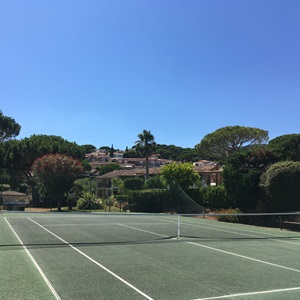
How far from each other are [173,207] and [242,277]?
34.6 metres

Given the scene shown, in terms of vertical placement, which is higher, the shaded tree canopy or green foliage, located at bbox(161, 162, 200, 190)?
the shaded tree canopy

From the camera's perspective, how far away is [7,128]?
86312mm

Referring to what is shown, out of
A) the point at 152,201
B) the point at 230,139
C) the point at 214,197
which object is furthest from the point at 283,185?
the point at 230,139

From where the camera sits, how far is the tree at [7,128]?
281 ft

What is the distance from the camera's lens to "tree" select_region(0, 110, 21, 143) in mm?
85500

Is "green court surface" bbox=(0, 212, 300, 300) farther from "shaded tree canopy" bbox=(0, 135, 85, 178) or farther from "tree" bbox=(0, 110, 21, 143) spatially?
"tree" bbox=(0, 110, 21, 143)

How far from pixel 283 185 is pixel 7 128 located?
72676 millimetres

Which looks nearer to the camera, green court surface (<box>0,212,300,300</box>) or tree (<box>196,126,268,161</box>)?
green court surface (<box>0,212,300,300</box>)

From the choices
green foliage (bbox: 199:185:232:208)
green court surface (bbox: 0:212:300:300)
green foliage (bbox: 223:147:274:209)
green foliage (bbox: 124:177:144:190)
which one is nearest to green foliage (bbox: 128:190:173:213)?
green foliage (bbox: 199:185:232:208)

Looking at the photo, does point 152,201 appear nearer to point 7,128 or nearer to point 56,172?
point 56,172

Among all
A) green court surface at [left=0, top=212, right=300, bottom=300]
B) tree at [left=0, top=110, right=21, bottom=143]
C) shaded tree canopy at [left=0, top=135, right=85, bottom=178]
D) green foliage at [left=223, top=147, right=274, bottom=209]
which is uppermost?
tree at [left=0, top=110, right=21, bottom=143]

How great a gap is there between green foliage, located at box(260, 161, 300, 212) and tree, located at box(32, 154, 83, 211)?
90.8 ft

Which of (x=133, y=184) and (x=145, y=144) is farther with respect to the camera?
(x=145, y=144)

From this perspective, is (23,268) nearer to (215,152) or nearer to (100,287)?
(100,287)
